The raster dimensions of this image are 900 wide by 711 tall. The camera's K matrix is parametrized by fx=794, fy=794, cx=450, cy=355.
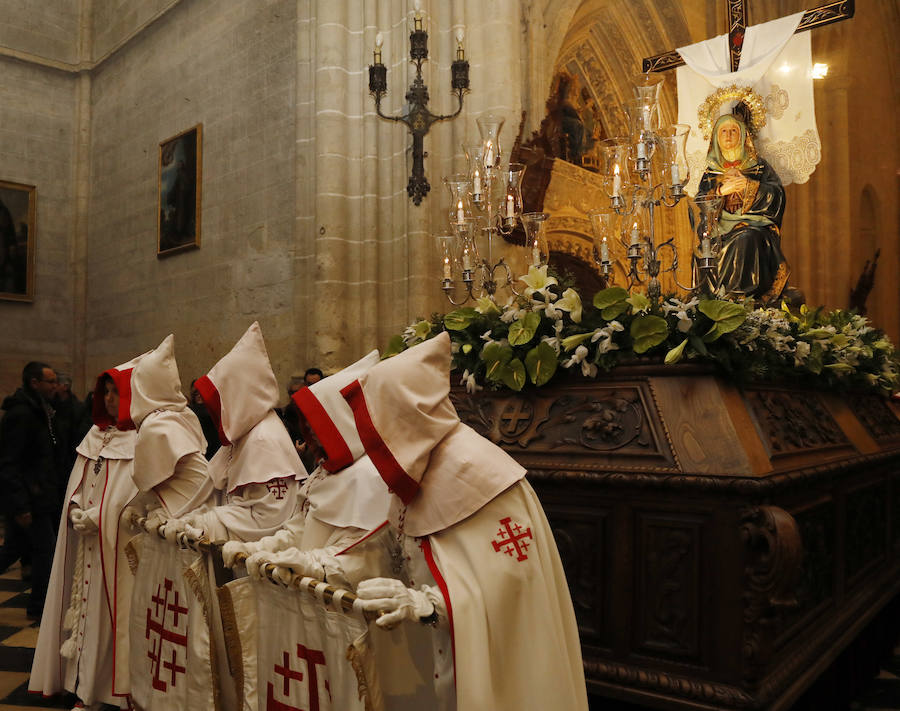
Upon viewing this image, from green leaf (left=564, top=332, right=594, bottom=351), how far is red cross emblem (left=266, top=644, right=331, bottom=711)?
171cm

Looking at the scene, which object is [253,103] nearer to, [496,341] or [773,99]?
[773,99]

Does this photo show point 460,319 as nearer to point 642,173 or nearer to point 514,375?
point 514,375

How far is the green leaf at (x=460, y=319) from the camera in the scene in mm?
3898

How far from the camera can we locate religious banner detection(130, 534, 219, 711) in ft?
9.06

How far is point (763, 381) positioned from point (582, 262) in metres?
8.29

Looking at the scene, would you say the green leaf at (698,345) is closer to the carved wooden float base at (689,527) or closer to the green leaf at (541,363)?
the carved wooden float base at (689,527)

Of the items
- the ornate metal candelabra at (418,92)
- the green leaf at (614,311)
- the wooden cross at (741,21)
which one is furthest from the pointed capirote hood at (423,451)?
the wooden cross at (741,21)

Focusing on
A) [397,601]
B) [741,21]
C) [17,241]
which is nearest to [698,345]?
[397,601]

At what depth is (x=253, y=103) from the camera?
30.3 feet

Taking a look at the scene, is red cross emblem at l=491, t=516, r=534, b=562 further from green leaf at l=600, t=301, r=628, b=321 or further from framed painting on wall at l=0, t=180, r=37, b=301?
framed painting on wall at l=0, t=180, r=37, b=301

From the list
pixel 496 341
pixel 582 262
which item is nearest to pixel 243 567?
pixel 496 341

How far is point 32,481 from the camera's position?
520 cm

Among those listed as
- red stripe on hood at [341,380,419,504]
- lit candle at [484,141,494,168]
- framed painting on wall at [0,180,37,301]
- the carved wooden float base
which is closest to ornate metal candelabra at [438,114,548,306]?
lit candle at [484,141,494,168]

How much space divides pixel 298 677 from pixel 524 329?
1832 millimetres
